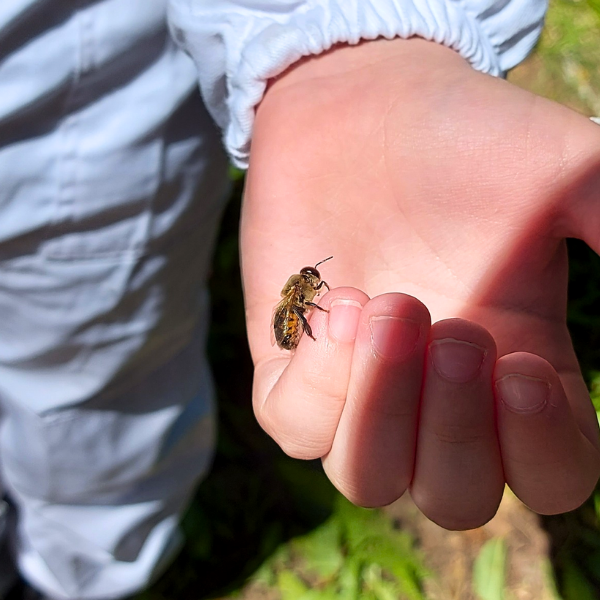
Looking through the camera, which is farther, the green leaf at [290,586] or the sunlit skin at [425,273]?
the green leaf at [290,586]

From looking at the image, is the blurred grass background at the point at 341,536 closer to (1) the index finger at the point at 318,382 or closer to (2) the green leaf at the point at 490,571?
(2) the green leaf at the point at 490,571

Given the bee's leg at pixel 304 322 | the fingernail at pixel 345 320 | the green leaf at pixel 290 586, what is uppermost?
the fingernail at pixel 345 320

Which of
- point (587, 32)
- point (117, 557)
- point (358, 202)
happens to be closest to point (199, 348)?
point (117, 557)

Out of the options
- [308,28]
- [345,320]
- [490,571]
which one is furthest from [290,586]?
[308,28]

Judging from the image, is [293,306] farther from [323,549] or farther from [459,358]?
[323,549]

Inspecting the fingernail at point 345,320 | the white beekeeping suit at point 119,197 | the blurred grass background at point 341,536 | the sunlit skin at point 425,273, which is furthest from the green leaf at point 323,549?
the fingernail at point 345,320

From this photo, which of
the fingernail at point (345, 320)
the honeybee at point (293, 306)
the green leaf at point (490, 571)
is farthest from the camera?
the green leaf at point (490, 571)
